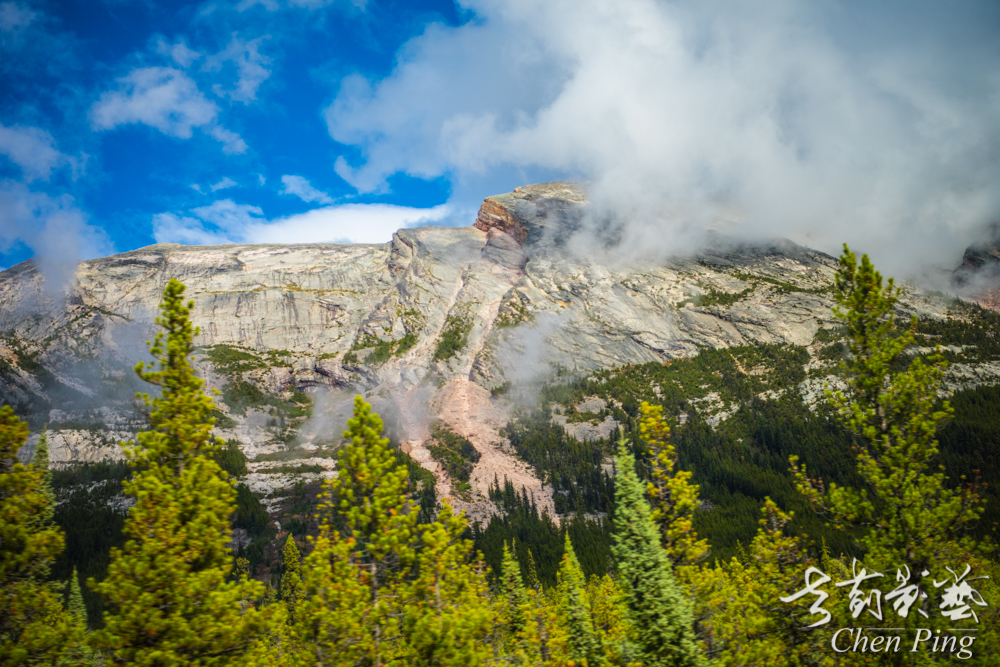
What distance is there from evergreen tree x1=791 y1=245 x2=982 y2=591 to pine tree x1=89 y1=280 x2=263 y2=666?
1845 centimetres

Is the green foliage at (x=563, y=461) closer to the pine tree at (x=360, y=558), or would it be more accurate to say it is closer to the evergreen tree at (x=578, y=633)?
the evergreen tree at (x=578, y=633)

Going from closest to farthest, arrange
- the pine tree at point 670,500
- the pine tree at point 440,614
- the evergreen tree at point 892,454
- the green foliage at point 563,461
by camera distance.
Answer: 1. the pine tree at point 440,614
2. the evergreen tree at point 892,454
3. the pine tree at point 670,500
4. the green foliage at point 563,461

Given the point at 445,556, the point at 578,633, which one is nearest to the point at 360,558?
the point at 445,556

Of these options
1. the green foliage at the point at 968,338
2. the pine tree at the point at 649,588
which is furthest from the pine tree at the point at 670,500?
the green foliage at the point at 968,338

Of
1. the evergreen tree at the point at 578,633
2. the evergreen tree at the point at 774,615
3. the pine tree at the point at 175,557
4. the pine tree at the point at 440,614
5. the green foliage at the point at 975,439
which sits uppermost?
the pine tree at the point at 175,557

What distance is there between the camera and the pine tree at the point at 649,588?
15.8 meters

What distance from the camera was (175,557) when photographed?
12.3 m

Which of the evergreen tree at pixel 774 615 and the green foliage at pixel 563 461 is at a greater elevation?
the evergreen tree at pixel 774 615

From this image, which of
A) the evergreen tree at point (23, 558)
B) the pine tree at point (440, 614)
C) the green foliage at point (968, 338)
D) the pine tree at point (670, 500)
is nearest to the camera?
the evergreen tree at point (23, 558)

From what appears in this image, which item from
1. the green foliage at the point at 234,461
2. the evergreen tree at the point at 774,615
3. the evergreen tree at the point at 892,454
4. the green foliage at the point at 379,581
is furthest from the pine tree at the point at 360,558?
the green foliage at the point at 234,461

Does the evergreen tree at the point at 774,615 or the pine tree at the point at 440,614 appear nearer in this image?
the pine tree at the point at 440,614

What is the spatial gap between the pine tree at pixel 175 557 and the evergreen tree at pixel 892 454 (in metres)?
18.4

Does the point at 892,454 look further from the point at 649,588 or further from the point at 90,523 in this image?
the point at 90,523

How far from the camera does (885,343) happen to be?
16531mm
